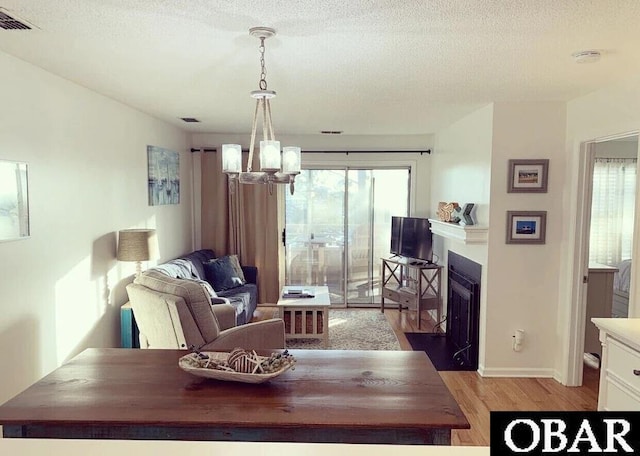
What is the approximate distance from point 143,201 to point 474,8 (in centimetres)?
364

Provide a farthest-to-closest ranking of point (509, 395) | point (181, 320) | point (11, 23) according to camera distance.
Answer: point (509, 395) < point (181, 320) < point (11, 23)

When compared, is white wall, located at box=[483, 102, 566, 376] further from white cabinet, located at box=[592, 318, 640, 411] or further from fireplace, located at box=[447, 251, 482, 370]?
white cabinet, located at box=[592, 318, 640, 411]

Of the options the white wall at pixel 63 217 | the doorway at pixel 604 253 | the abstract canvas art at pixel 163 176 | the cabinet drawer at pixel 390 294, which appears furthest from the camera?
the cabinet drawer at pixel 390 294

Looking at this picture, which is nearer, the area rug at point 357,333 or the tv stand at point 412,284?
the area rug at point 357,333

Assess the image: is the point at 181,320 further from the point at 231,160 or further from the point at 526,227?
the point at 526,227

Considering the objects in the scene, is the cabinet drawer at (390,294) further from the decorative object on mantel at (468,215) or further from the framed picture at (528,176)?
the framed picture at (528,176)

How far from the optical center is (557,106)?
12.3 feet

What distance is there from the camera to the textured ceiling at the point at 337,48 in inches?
74.5

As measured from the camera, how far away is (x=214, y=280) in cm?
538

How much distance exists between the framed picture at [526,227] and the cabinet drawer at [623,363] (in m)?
1.56

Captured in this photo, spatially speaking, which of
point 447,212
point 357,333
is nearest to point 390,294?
point 357,333

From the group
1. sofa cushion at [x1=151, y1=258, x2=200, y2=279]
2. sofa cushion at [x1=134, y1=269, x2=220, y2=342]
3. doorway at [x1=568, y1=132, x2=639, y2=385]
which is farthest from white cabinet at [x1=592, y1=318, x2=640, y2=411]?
sofa cushion at [x1=151, y1=258, x2=200, y2=279]

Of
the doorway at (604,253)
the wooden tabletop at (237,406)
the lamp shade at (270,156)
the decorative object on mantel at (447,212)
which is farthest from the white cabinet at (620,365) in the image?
the decorative object on mantel at (447,212)

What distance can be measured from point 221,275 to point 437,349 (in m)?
2.62
